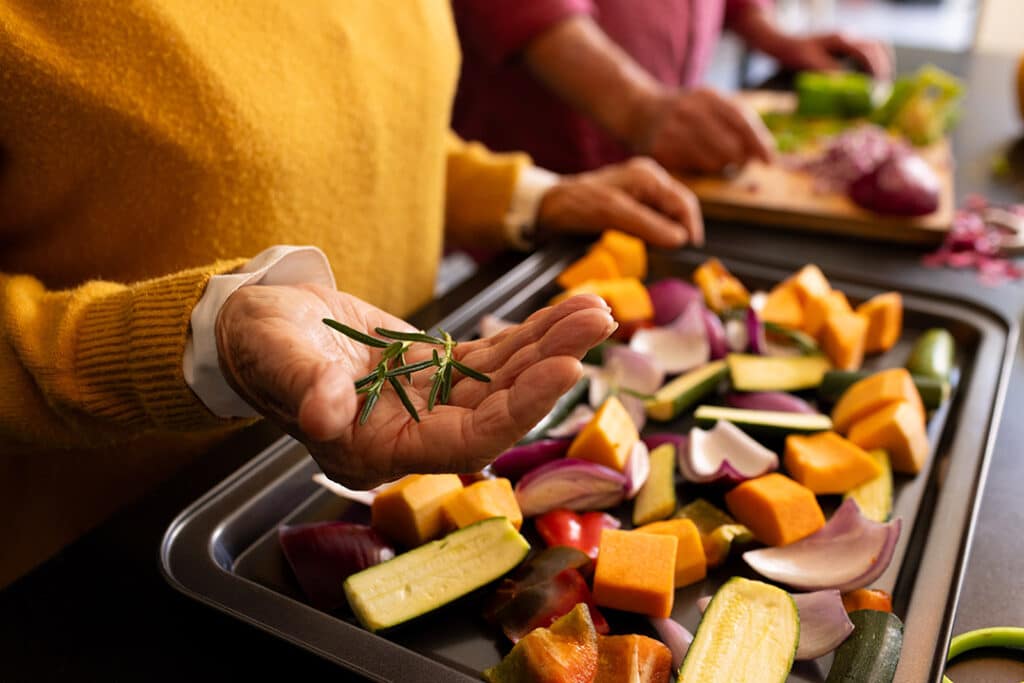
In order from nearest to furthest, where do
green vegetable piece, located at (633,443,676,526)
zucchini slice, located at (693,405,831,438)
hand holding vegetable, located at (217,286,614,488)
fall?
hand holding vegetable, located at (217,286,614,488), green vegetable piece, located at (633,443,676,526), zucchini slice, located at (693,405,831,438)

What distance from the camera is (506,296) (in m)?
1.33

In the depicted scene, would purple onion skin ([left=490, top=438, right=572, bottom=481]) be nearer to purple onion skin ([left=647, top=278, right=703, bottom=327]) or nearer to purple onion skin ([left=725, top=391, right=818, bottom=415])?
purple onion skin ([left=725, top=391, right=818, bottom=415])

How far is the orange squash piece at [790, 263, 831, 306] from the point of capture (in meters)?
1.27

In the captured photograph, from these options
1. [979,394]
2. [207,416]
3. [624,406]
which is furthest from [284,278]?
[979,394]

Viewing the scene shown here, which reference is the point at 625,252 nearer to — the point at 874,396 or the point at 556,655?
the point at 874,396

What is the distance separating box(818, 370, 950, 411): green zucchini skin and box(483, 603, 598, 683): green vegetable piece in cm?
56

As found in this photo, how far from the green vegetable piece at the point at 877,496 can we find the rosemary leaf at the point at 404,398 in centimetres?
51

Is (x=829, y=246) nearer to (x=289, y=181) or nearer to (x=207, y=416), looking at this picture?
(x=289, y=181)

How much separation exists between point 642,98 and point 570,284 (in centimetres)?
58

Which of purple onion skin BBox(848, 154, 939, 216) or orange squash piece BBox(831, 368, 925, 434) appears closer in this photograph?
orange squash piece BBox(831, 368, 925, 434)

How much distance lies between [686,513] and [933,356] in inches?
18.8

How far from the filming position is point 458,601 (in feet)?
2.67

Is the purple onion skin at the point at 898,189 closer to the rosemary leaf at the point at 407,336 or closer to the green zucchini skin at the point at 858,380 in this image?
the green zucchini skin at the point at 858,380

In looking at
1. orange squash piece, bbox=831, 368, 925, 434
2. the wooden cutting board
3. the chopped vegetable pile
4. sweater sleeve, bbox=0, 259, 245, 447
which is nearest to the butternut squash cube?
the chopped vegetable pile
